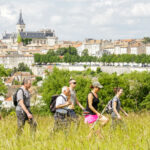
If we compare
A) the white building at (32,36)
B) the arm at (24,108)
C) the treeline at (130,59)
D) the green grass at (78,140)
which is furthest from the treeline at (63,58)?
the green grass at (78,140)

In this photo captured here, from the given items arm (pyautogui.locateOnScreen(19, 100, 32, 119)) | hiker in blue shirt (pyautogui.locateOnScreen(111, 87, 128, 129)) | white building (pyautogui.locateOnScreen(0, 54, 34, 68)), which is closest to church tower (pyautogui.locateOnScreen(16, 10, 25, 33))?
white building (pyautogui.locateOnScreen(0, 54, 34, 68))

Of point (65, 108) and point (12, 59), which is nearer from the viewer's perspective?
point (65, 108)

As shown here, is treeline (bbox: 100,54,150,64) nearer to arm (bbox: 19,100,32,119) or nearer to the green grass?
arm (bbox: 19,100,32,119)

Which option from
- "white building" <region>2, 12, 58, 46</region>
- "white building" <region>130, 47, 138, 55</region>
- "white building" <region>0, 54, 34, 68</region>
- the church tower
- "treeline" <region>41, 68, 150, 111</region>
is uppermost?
the church tower

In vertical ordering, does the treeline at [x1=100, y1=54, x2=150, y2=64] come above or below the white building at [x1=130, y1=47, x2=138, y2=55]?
below

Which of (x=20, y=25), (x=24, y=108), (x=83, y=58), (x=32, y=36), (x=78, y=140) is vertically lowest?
(x=83, y=58)

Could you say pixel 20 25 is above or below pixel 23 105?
above

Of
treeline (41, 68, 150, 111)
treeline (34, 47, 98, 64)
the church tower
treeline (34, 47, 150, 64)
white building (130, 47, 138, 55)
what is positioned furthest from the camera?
the church tower

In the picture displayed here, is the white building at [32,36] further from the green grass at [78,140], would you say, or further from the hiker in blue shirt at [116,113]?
the green grass at [78,140]

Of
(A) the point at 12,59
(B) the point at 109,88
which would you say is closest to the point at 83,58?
(A) the point at 12,59

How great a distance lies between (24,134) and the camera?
15.8 ft

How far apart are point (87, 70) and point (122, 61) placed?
7.58 meters

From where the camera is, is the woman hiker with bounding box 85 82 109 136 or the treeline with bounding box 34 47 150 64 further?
the treeline with bounding box 34 47 150 64

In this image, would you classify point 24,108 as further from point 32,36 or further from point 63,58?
point 32,36
